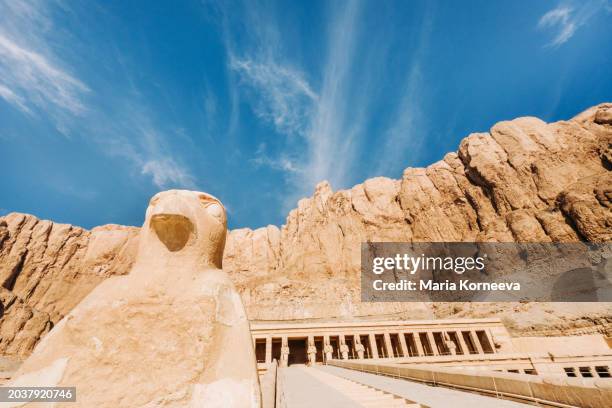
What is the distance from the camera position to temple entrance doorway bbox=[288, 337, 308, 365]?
25028 mm

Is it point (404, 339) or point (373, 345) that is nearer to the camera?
point (373, 345)

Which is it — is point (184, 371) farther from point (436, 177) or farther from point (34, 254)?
point (34, 254)

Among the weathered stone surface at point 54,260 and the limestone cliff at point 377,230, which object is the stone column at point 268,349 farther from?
the weathered stone surface at point 54,260

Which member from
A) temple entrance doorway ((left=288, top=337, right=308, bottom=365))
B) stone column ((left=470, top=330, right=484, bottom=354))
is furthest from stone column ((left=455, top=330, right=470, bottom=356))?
temple entrance doorway ((left=288, top=337, right=308, bottom=365))

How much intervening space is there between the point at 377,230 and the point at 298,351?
82.4 feet

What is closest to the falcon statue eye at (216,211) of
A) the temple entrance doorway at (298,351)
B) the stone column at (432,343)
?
the stone column at (432,343)

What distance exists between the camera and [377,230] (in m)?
45.9

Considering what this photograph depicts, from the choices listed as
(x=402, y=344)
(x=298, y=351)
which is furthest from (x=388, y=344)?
(x=298, y=351)

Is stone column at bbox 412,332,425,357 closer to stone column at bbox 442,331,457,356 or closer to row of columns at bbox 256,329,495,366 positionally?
row of columns at bbox 256,329,495,366

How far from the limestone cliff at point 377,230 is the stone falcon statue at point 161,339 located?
27.8 meters

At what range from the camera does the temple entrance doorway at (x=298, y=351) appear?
25.0m

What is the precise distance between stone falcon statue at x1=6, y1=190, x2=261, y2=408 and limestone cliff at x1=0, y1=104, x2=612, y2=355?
27.8 metres

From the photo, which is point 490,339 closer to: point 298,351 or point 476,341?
point 476,341

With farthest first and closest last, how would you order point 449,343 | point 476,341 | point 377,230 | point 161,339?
point 377,230 → point 476,341 → point 449,343 → point 161,339
